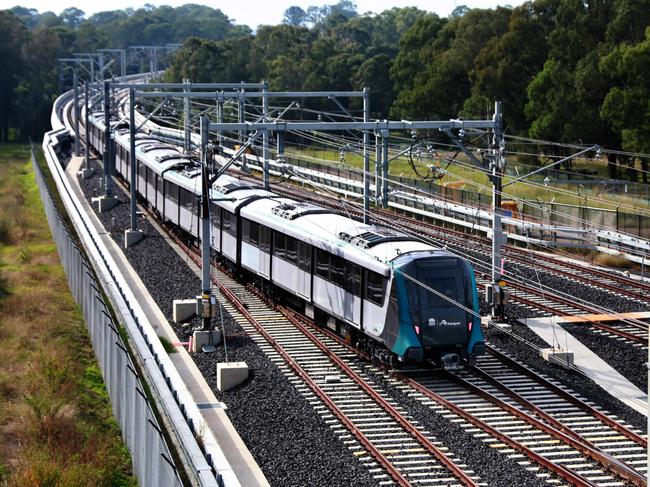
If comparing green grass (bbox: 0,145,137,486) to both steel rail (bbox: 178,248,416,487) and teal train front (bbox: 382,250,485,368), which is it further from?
teal train front (bbox: 382,250,485,368)

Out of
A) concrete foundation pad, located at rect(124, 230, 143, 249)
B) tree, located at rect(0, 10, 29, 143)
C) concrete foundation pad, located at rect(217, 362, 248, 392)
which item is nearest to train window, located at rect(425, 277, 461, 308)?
concrete foundation pad, located at rect(217, 362, 248, 392)

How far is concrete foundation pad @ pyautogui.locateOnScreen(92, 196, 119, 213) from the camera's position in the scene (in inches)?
1919

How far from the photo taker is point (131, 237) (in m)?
39.1

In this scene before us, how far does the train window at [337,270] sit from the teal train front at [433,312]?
2.32 meters

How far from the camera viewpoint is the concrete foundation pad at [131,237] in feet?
127

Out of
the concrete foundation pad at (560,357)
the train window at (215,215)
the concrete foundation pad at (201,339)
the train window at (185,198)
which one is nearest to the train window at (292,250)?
the concrete foundation pad at (201,339)

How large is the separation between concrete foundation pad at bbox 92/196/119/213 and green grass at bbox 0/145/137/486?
39.1 feet

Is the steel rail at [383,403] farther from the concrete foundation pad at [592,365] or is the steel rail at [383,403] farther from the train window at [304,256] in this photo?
the concrete foundation pad at [592,365]

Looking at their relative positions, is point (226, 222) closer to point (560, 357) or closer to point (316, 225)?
point (316, 225)

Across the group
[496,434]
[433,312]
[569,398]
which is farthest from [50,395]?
[569,398]

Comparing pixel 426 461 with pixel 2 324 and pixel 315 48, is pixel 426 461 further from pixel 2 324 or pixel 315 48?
pixel 315 48

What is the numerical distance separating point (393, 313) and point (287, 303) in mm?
7500

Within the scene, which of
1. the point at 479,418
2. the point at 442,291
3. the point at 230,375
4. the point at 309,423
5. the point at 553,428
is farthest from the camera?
the point at 442,291

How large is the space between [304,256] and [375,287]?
3.93 metres
